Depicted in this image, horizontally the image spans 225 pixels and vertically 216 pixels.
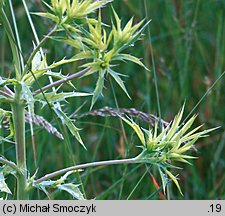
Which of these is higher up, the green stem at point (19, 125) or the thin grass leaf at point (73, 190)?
the green stem at point (19, 125)

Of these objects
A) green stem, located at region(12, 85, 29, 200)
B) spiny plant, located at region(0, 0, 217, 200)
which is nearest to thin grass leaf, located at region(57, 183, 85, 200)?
spiny plant, located at region(0, 0, 217, 200)

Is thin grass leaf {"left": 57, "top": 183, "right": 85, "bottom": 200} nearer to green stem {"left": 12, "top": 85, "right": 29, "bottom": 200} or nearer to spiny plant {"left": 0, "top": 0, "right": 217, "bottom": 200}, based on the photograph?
spiny plant {"left": 0, "top": 0, "right": 217, "bottom": 200}

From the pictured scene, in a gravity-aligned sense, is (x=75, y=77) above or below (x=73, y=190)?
above

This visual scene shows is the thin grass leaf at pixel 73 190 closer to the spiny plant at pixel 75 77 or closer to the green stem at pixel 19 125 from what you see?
the spiny plant at pixel 75 77

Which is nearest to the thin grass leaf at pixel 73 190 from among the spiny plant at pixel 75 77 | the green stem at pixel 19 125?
the spiny plant at pixel 75 77

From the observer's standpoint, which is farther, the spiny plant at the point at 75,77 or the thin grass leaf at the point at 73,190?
the thin grass leaf at the point at 73,190

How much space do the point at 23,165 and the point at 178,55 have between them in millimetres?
1655

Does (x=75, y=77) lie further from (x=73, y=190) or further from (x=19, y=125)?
(x=73, y=190)

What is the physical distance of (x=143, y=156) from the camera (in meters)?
1.42

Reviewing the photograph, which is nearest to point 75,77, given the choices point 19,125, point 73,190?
point 19,125

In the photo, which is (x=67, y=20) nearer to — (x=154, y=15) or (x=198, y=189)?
(x=198, y=189)

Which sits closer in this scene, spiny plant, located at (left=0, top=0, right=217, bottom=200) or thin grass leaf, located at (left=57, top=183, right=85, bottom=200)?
spiny plant, located at (left=0, top=0, right=217, bottom=200)

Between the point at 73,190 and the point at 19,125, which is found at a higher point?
the point at 19,125
